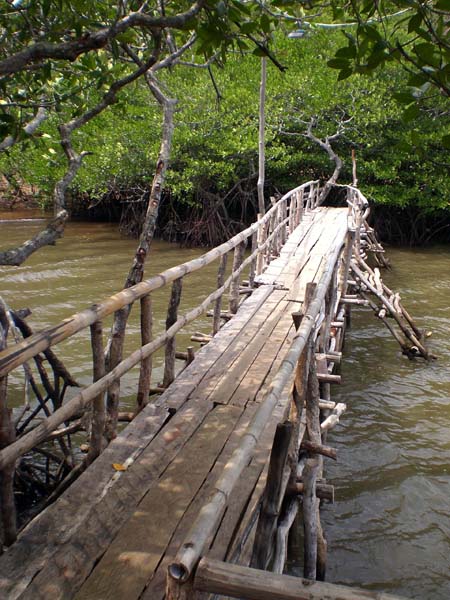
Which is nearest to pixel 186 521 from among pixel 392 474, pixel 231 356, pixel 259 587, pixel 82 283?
pixel 259 587

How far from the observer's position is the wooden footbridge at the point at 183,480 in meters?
1.72

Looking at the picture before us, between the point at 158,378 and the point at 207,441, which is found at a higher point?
the point at 207,441

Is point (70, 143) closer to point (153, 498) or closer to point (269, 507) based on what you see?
point (153, 498)

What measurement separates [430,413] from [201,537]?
240 inches

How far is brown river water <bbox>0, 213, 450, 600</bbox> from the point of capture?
4.52 m

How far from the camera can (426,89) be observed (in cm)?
219

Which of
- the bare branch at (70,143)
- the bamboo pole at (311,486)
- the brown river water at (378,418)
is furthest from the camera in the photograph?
the brown river water at (378,418)

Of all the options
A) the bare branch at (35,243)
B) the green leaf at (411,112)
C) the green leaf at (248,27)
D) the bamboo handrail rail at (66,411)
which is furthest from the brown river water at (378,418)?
the green leaf at (248,27)

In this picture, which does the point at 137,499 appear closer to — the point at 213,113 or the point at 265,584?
the point at 265,584

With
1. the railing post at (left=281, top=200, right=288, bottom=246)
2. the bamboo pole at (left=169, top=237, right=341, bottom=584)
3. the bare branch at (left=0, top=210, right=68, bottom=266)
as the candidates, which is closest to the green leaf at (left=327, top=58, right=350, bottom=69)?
the bamboo pole at (left=169, top=237, right=341, bottom=584)

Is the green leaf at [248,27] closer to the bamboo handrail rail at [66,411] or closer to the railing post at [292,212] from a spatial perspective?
the bamboo handrail rail at [66,411]

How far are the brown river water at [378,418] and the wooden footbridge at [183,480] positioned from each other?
2.96 ft

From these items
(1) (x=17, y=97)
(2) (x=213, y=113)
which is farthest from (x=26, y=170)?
(1) (x=17, y=97)

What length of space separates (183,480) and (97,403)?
0.63m
